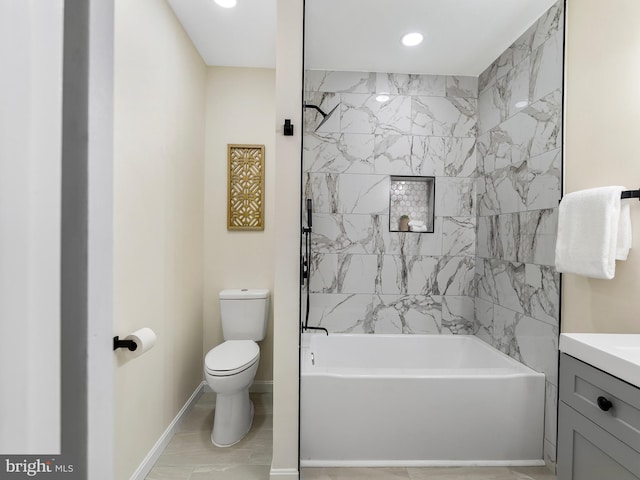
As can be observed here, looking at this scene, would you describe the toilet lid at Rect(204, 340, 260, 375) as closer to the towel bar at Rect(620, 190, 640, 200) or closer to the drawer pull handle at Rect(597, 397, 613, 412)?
the drawer pull handle at Rect(597, 397, 613, 412)

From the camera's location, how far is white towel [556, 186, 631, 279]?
1422mm

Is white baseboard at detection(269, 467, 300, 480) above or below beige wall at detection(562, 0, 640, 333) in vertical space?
below

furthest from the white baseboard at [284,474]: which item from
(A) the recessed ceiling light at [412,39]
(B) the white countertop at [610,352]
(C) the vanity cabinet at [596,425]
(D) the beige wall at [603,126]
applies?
(A) the recessed ceiling light at [412,39]

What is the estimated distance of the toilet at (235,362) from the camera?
2.06m

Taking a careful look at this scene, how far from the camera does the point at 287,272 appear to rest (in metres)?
1.75

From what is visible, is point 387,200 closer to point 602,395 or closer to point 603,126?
point 603,126

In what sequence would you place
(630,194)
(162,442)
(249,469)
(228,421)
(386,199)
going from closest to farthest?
(630,194), (249,469), (162,442), (228,421), (386,199)

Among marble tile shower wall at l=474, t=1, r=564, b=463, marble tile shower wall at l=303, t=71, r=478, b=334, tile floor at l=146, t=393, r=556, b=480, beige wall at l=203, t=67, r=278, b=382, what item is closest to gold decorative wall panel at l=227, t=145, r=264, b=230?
beige wall at l=203, t=67, r=278, b=382

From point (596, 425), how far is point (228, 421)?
1.92 metres

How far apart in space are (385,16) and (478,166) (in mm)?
1408

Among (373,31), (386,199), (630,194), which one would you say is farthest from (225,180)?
(630,194)

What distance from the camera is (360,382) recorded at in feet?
6.38

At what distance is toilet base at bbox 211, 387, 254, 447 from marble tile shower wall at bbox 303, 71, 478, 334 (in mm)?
923

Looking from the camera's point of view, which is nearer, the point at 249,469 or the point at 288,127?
the point at 288,127
